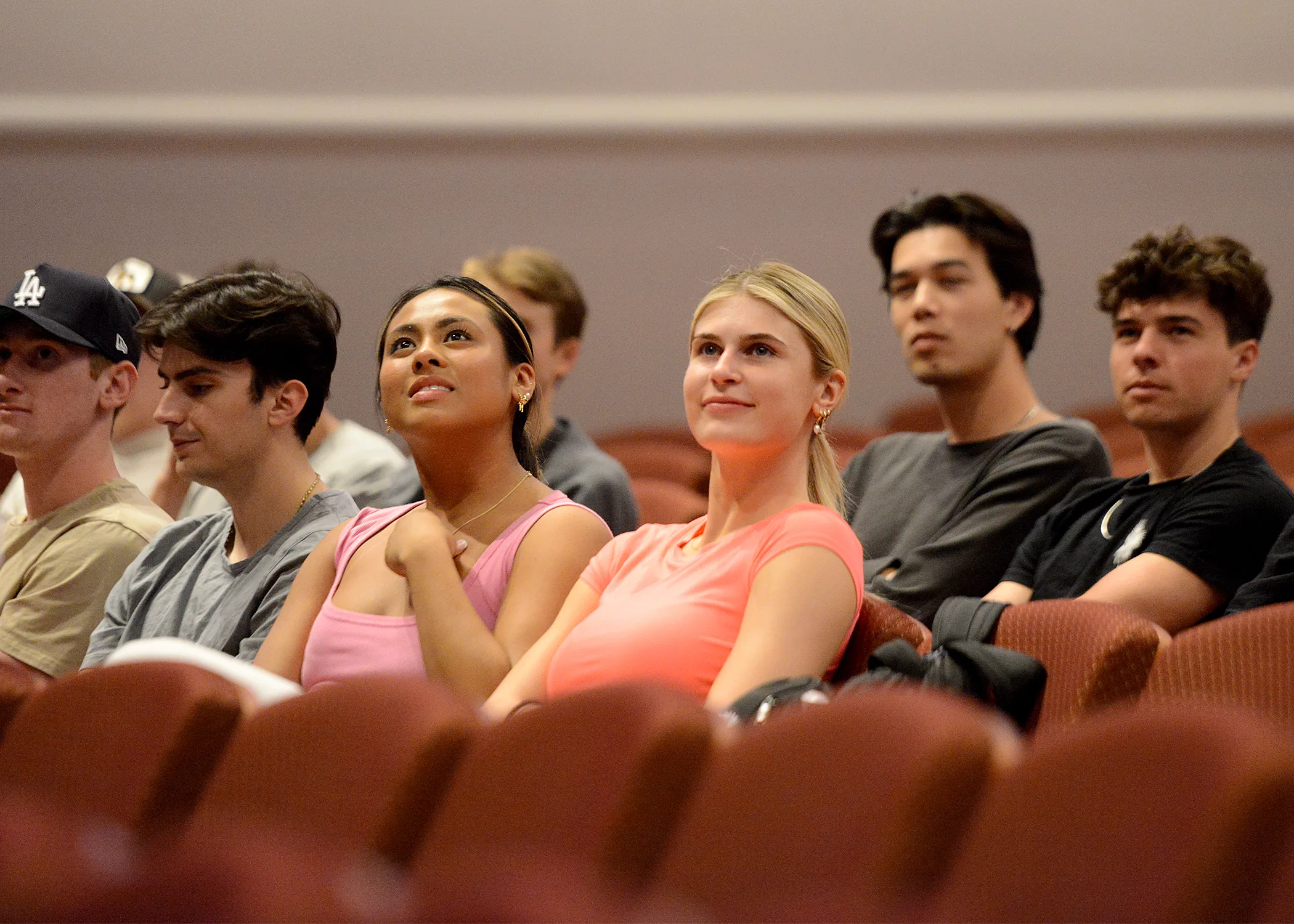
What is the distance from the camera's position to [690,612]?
1.78 ft

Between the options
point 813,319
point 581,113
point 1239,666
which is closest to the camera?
point 1239,666

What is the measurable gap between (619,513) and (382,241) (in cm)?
71

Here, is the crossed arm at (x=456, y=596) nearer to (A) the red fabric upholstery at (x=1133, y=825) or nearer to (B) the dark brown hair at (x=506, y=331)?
(B) the dark brown hair at (x=506, y=331)

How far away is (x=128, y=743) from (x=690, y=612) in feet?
0.71

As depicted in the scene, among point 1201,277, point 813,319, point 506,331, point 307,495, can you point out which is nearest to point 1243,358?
point 1201,277

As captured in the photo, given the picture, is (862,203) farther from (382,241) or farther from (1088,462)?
(1088,462)

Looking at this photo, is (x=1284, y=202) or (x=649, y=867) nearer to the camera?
(x=649, y=867)

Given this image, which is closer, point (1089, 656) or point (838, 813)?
point (838, 813)

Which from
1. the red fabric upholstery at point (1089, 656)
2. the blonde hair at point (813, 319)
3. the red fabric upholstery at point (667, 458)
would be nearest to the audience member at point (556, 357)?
the red fabric upholstery at point (667, 458)

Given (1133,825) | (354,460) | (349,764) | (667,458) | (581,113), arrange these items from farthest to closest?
(581,113) → (667,458) → (354,460) → (349,764) → (1133,825)

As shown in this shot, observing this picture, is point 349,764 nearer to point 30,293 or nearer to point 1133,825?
point 1133,825

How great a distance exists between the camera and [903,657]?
48cm

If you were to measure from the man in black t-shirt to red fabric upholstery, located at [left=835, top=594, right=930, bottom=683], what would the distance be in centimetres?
16

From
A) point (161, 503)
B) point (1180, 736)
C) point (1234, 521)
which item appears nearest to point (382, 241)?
point (161, 503)
